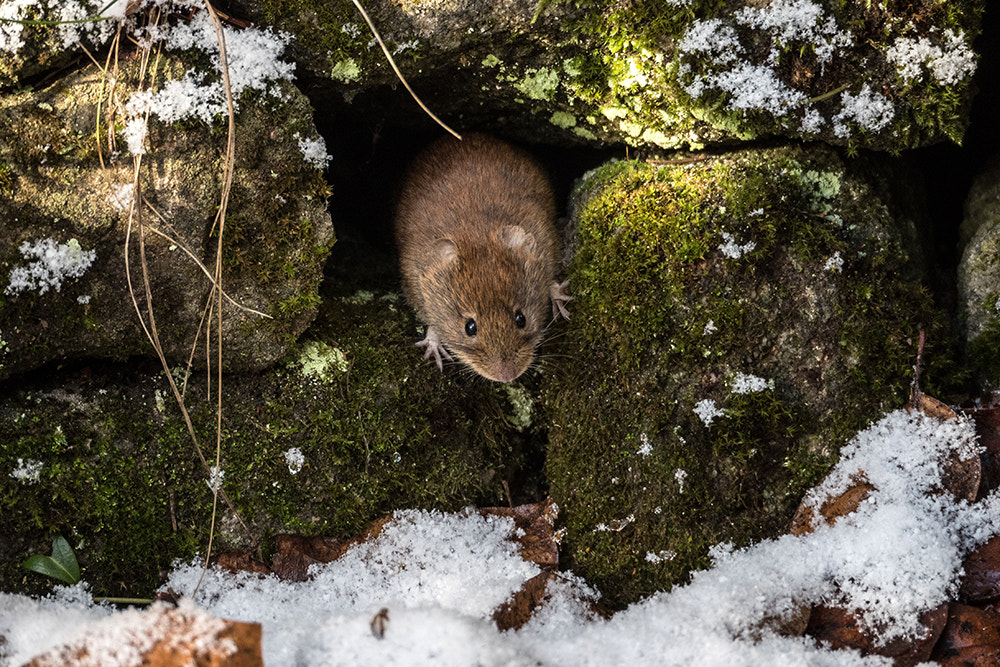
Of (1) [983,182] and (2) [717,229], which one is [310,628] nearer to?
(2) [717,229]

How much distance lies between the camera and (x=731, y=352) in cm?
A: 345

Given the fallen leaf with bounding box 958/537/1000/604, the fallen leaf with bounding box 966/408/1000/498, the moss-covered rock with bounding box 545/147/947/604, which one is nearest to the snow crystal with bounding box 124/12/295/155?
the moss-covered rock with bounding box 545/147/947/604

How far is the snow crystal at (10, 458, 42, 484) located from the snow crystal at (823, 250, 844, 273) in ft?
12.2

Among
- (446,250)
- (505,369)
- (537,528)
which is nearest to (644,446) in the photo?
(537,528)

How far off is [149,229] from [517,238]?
197 cm

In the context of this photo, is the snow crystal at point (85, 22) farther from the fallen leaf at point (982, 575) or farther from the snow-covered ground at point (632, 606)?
the fallen leaf at point (982, 575)

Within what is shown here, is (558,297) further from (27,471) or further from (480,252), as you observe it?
(27,471)

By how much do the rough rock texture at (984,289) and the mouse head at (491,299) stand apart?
2.11 meters

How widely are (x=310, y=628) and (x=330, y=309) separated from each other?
5.51 feet

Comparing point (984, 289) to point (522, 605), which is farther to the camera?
point (984, 289)

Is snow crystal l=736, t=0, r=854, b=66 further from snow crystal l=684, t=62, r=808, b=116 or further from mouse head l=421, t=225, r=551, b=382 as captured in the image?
mouse head l=421, t=225, r=551, b=382

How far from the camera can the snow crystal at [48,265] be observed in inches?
128

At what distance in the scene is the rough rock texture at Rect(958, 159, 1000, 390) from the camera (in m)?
3.37

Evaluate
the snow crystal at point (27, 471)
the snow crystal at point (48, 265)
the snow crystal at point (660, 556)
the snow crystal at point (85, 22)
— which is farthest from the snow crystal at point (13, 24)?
the snow crystal at point (660, 556)
